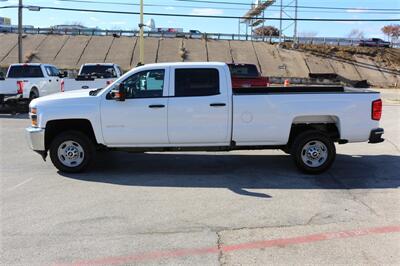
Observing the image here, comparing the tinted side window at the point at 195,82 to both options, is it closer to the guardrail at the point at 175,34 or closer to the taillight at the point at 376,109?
the taillight at the point at 376,109

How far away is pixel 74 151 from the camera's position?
26.9ft

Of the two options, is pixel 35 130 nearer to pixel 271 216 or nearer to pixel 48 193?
pixel 48 193

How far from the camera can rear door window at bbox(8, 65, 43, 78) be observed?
1909cm

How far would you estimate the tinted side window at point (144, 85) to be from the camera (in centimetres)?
807

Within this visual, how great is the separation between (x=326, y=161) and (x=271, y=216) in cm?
263

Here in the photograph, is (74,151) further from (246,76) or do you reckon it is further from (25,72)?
(25,72)

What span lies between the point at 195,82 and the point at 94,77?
11.5 m

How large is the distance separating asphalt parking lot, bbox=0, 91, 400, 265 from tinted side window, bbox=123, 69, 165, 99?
1420 millimetres

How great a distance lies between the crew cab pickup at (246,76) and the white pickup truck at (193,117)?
407 inches

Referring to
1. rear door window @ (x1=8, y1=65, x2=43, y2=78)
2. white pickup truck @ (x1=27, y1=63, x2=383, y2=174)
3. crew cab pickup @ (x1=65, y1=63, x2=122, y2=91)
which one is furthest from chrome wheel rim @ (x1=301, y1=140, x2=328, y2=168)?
rear door window @ (x1=8, y1=65, x2=43, y2=78)

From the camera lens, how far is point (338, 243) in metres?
5.07

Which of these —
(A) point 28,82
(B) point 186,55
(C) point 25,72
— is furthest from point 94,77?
(B) point 186,55

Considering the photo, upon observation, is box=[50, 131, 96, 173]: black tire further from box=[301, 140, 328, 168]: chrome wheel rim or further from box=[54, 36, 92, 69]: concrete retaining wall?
box=[54, 36, 92, 69]: concrete retaining wall

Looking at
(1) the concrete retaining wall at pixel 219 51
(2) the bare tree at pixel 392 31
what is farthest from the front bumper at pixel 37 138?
(2) the bare tree at pixel 392 31
